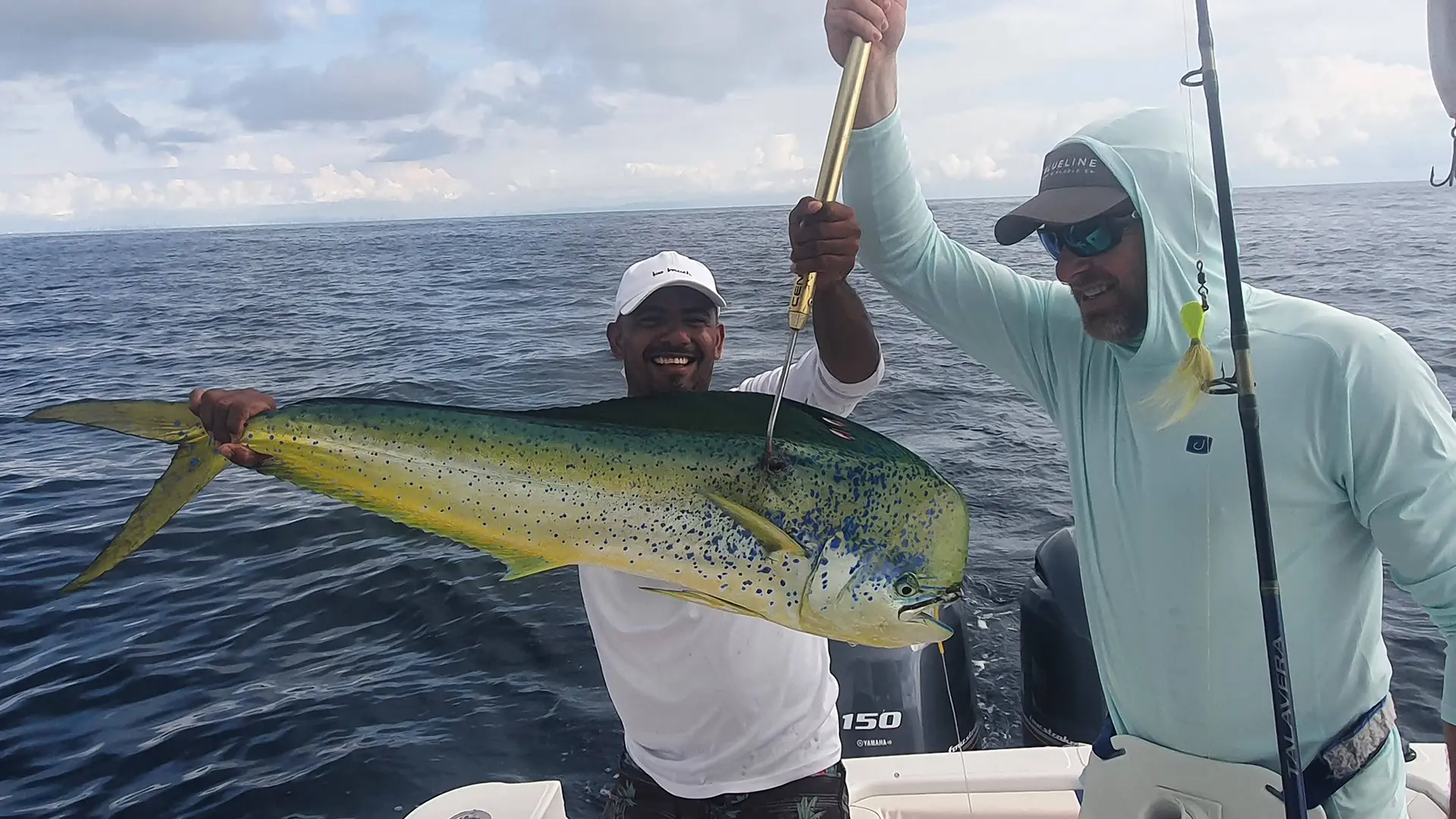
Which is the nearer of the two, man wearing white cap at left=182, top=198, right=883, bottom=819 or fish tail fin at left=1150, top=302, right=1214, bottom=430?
fish tail fin at left=1150, top=302, right=1214, bottom=430

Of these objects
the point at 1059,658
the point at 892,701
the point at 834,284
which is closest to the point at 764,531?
the point at 834,284

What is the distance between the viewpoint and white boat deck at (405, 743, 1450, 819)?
273cm

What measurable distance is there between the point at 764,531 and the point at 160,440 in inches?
40.2

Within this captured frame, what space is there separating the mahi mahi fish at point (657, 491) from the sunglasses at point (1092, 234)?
0.73 m

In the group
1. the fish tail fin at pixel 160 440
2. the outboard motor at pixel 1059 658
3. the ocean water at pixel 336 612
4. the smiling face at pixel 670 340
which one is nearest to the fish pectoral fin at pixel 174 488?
the fish tail fin at pixel 160 440

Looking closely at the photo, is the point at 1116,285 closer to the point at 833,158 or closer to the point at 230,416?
the point at 833,158

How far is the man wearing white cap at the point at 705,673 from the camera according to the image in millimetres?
1951

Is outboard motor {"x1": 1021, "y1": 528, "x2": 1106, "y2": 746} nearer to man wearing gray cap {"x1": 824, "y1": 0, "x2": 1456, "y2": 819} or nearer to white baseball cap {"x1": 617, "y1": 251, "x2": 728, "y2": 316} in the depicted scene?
man wearing gray cap {"x1": 824, "y1": 0, "x2": 1456, "y2": 819}

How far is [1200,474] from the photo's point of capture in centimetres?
164

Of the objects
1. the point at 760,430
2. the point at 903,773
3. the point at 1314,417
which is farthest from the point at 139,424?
the point at 903,773

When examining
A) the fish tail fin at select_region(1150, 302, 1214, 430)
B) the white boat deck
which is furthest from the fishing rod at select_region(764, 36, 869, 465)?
the white boat deck

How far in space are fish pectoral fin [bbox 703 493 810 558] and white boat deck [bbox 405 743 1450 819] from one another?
1.91m

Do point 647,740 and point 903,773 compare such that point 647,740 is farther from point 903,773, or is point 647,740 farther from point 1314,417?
point 1314,417

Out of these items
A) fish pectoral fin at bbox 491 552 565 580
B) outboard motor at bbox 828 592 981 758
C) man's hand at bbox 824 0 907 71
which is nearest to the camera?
fish pectoral fin at bbox 491 552 565 580
